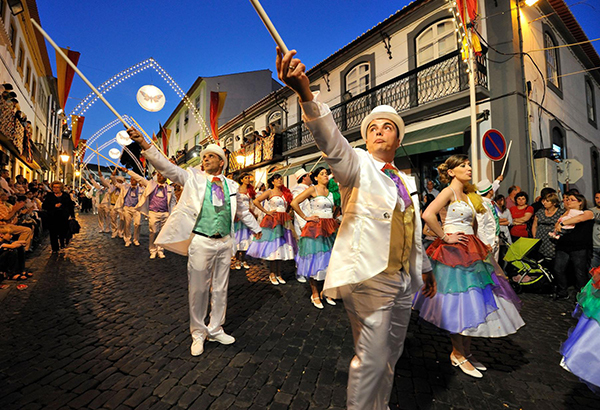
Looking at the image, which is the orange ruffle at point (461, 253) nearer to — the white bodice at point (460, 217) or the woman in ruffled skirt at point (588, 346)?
the white bodice at point (460, 217)

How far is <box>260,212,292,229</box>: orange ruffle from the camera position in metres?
6.23

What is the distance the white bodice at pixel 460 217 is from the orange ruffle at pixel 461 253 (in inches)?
4.1

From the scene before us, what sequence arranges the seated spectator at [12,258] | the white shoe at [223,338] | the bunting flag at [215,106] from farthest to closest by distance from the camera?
the bunting flag at [215,106]
the seated spectator at [12,258]
the white shoe at [223,338]

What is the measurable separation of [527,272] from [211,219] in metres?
5.55

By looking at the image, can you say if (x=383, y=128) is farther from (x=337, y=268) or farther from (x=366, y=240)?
(x=337, y=268)

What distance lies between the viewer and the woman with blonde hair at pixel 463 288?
2.72 metres

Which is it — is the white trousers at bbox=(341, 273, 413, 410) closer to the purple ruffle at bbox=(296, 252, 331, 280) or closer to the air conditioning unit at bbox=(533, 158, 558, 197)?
the purple ruffle at bbox=(296, 252, 331, 280)

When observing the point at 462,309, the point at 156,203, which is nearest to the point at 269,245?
the point at 462,309

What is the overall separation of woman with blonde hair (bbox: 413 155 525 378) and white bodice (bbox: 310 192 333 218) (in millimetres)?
2246

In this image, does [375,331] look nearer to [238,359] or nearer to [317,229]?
[238,359]

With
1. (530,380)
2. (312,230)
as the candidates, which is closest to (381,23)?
(312,230)

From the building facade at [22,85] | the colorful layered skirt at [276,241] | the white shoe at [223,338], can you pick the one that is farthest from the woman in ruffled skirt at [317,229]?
the building facade at [22,85]

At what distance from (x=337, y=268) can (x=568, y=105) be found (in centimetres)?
1682

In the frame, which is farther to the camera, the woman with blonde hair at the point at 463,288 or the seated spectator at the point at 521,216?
the seated spectator at the point at 521,216
